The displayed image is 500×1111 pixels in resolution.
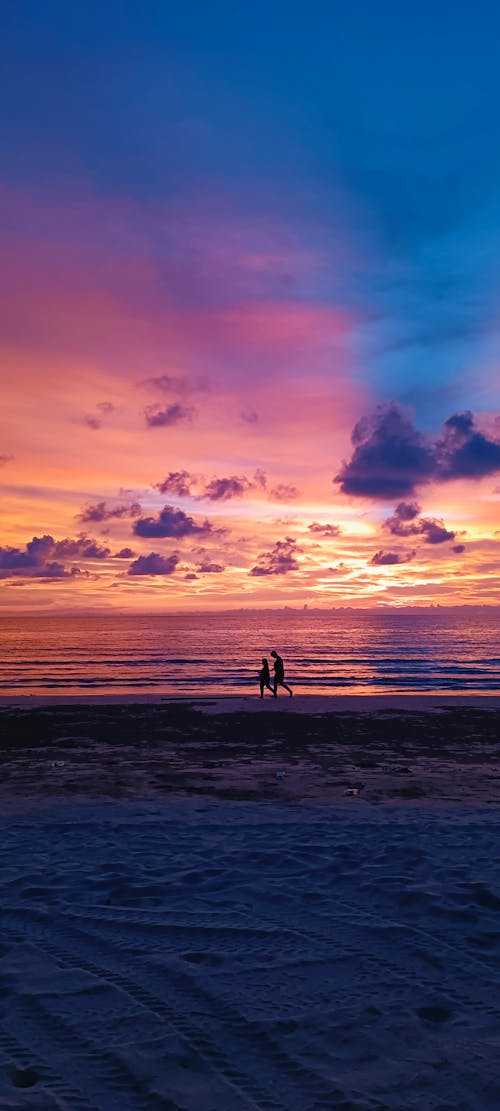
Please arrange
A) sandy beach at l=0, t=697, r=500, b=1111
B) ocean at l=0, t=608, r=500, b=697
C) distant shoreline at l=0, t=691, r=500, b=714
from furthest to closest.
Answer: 1. ocean at l=0, t=608, r=500, b=697
2. distant shoreline at l=0, t=691, r=500, b=714
3. sandy beach at l=0, t=697, r=500, b=1111

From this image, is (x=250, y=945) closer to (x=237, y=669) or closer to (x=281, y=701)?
(x=281, y=701)

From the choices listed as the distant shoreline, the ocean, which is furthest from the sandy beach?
the ocean

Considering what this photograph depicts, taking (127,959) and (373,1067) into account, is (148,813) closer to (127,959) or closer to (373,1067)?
(127,959)

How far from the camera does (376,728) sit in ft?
75.9

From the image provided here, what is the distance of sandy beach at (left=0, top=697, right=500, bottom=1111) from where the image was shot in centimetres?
457

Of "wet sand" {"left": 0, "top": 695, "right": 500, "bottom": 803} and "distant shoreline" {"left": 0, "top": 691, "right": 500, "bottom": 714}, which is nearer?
"wet sand" {"left": 0, "top": 695, "right": 500, "bottom": 803}

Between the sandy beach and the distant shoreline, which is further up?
the sandy beach

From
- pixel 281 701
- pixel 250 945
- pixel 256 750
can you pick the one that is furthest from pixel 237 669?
pixel 250 945

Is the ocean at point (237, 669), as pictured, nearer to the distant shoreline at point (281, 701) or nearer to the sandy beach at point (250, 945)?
the distant shoreline at point (281, 701)

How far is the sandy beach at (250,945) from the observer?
457cm

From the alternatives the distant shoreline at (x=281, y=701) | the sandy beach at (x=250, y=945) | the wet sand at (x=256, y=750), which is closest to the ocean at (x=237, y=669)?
the distant shoreline at (x=281, y=701)

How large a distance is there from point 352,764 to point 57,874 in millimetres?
9586

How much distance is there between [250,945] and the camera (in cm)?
650

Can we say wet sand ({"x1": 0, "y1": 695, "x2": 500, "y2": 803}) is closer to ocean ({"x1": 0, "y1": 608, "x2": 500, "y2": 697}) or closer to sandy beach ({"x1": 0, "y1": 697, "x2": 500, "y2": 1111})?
sandy beach ({"x1": 0, "y1": 697, "x2": 500, "y2": 1111})
